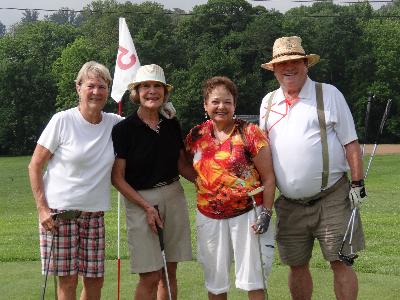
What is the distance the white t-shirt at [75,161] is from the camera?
4977 mm

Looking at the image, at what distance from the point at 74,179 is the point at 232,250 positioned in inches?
46.4

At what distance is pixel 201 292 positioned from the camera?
655 cm

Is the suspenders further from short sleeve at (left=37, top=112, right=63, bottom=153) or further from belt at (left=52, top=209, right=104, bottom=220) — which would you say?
short sleeve at (left=37, top=112, right=63, bottom=153)

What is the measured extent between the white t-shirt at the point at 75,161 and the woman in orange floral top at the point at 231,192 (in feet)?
2.09

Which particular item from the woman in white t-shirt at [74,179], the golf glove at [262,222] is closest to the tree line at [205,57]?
the woman in white t-shirt at [74,179]

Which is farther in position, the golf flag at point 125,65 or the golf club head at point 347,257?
the golf flag at point 125,65

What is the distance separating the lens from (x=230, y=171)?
16.1 feet

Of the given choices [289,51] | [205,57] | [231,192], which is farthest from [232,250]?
[205,57]

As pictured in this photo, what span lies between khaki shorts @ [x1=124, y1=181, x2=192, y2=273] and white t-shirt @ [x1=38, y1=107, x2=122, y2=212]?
0.97 ft

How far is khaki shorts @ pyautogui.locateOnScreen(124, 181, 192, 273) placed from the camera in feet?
16.8

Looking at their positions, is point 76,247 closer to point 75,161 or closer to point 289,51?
point 75,161

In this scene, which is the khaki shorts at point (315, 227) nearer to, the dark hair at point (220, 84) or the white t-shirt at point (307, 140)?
the white t-shirt at point (307, 140)

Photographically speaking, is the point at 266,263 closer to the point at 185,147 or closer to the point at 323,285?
the point at 185,147

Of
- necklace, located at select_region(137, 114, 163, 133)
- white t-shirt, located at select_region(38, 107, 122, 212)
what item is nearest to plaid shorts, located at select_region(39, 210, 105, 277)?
white t-shirt, located at select_region(38, 107, 122, 212)
